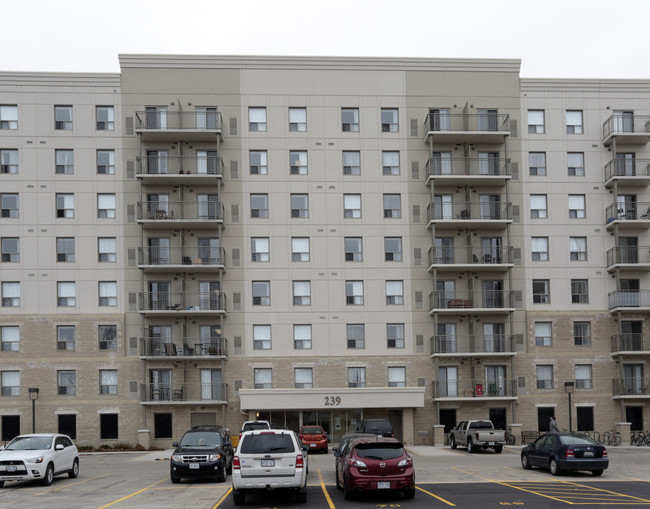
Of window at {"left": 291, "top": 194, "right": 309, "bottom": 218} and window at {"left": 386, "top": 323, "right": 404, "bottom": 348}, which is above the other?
window at {"left": 291, "top": 194, "right": 309, "bottom": 218}

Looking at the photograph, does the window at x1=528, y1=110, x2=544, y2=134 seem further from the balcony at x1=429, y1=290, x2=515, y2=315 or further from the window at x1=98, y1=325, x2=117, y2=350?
the window at x1=98, y1=325, x2=117, y2=350

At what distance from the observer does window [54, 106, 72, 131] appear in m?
48.7

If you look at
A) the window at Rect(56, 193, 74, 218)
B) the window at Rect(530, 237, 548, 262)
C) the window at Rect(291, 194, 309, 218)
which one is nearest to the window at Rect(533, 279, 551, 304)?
the window at Rect(530, 237, 548, 262)

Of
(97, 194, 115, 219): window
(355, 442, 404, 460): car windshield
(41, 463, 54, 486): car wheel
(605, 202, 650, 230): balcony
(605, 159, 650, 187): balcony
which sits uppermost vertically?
(605, 159, 650, 187): balcony

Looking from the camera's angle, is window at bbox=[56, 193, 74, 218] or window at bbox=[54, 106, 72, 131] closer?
window at bbox=[56, 193, 74, 218]

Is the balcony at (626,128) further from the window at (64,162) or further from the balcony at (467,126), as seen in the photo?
the window at (64,162)

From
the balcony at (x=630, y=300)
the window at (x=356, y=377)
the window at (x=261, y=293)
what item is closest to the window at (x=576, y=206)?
the balcony at (x=630, y=300)

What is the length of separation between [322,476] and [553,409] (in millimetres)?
25354

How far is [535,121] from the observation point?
50719 millimetres

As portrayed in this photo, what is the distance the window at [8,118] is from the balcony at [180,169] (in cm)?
787

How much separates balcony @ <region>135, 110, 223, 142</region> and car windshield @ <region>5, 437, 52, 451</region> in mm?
24768

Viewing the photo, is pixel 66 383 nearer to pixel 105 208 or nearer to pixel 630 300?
pixel 105 208

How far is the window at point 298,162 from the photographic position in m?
49.5

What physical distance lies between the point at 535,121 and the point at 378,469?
35687 mm
